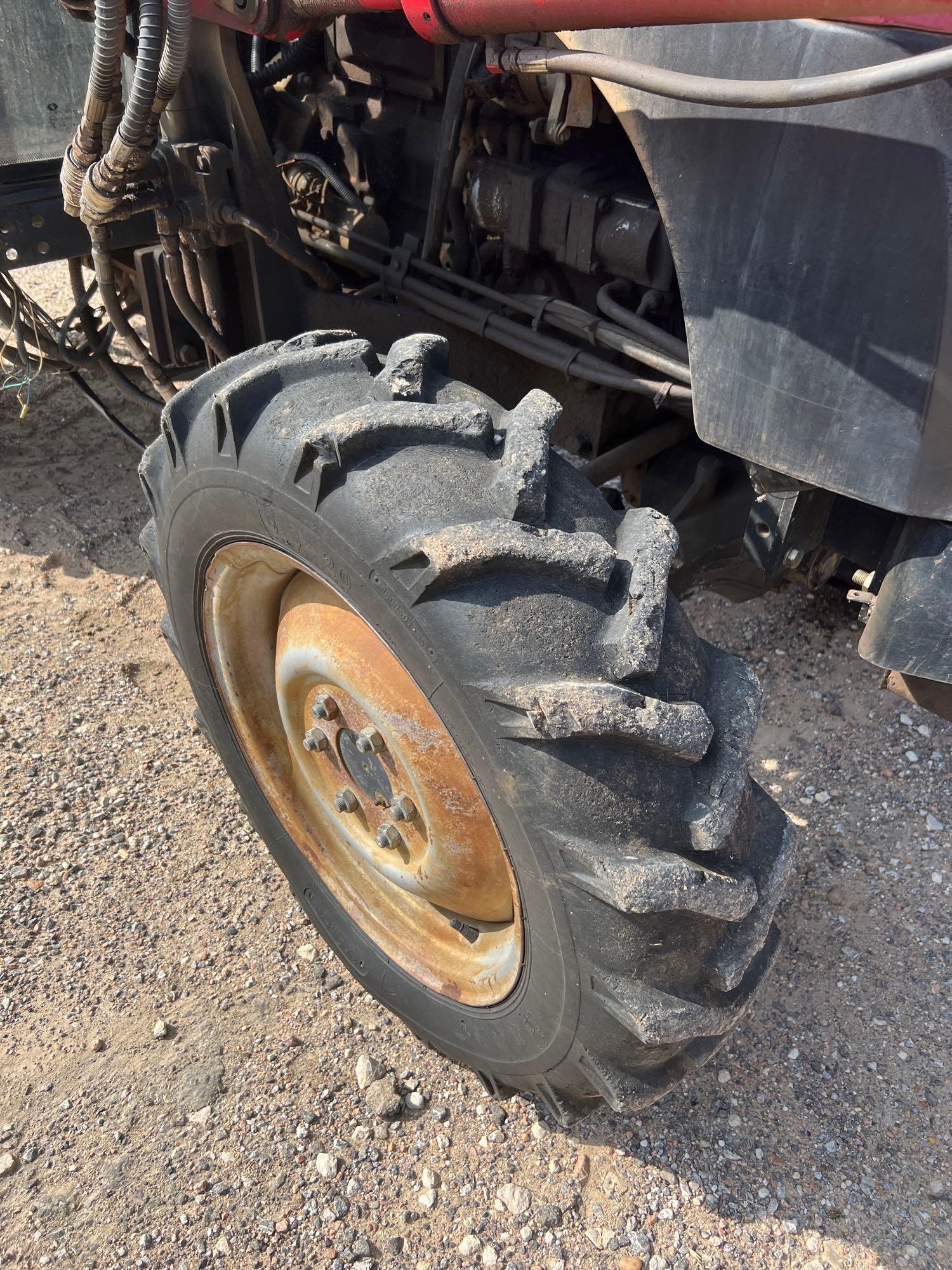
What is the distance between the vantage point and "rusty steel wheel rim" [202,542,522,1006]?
166 centimetres

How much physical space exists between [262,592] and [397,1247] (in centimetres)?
123

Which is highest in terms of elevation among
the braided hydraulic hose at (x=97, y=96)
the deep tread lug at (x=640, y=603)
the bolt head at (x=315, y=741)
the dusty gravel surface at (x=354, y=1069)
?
the braided hydraulic hose at (x=97, y=96)

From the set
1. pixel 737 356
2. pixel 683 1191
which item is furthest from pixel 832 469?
→ pixel 683 1191

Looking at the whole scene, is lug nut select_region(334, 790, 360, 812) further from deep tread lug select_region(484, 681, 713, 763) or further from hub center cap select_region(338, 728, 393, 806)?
deep tread lug select_region(484, 681, 713, 763)

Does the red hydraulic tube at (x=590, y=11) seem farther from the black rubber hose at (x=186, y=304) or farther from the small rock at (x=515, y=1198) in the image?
the small rock at (x=515, y=1198)

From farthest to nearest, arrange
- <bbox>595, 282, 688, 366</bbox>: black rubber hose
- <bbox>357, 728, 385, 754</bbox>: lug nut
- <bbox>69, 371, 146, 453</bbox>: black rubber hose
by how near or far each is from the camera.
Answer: <bbox>69, 371, 146, 453</bbox>: black rubber hose → <bbox>595, 282, 688, 366</bbox>: black rubber hose → <bbox>357, 728, 385, 754</bbox>: lug nut

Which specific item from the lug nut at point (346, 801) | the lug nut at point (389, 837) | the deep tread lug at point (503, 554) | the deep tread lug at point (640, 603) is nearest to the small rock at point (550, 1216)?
the lug nut at point (389, 837)

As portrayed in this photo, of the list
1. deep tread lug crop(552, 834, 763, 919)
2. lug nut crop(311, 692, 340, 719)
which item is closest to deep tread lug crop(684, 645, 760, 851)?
deep tread lug crop(552, 834, 763, 919)

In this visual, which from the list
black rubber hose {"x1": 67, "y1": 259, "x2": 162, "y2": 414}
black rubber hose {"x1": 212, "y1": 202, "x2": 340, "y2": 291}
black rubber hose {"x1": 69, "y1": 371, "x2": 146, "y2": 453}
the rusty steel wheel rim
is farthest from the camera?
black rubber hose {"x1": 69, "y1": 371, "x2": 146, "y2": 453}

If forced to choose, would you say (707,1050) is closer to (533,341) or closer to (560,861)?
(560,861)

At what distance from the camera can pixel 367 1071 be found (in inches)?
75.9

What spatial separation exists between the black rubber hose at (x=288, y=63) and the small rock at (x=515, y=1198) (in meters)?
2.61

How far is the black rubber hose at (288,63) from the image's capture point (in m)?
2.45

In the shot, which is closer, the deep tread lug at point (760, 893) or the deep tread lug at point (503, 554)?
the deep tread lug at point (503, 554)
